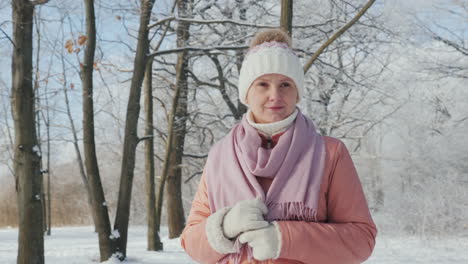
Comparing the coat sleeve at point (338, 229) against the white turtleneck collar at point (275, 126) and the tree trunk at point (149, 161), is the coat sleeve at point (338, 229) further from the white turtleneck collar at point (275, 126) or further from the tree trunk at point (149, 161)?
the tree trunk at point (149, 161)

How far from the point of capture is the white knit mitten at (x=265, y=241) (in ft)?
5.32

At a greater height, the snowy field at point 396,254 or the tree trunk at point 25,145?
the tree trunk at point 25,145

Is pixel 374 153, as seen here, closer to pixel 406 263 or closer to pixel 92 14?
pixel 406 263

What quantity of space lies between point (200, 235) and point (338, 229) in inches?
19.8

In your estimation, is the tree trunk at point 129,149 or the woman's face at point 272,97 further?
the tree trunk at point 129,149

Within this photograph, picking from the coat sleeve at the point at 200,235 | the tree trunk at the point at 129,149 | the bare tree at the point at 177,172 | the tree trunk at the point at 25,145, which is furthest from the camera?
the bare tree at the point at 177,172

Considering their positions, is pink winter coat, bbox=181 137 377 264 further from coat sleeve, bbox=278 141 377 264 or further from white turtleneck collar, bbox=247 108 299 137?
white turtleneck collar, bbox=247 108 299 137

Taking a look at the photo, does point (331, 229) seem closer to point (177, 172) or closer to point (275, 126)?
point (275, 126)

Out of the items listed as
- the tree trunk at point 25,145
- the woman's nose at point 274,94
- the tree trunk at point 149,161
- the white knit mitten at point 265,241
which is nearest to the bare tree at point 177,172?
the tree trunk at point 149,161

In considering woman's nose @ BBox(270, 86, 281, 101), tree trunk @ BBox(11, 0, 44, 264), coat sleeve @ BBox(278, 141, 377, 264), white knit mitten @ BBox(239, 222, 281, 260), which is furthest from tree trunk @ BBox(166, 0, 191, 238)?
white knit mitten @ BBox(239, 222, 281, 260)

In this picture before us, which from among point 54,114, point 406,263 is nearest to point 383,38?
point 406,263

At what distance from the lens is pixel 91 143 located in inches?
316

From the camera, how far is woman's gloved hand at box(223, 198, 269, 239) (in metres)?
1.63

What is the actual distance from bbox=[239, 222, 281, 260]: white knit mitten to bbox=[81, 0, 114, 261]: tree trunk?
6.80 metres
